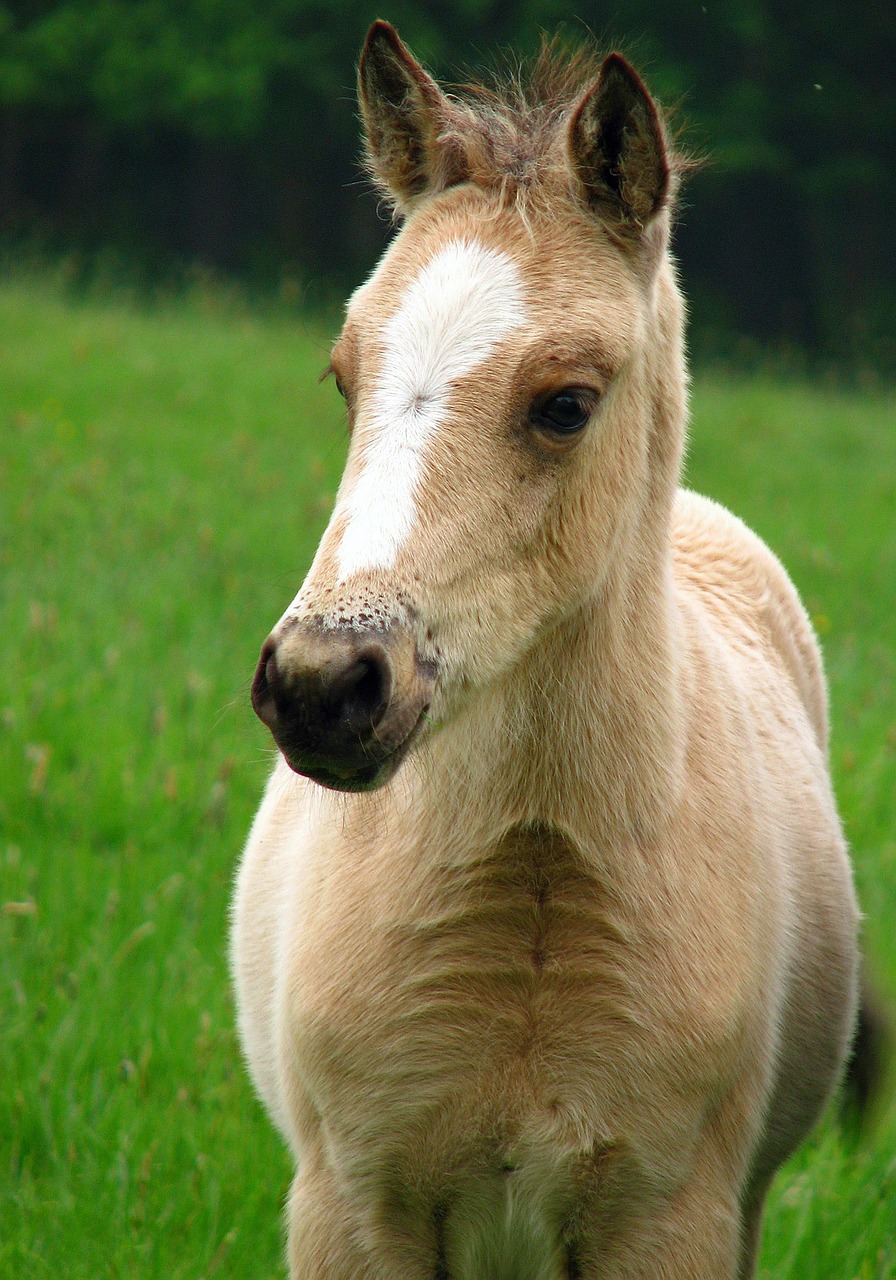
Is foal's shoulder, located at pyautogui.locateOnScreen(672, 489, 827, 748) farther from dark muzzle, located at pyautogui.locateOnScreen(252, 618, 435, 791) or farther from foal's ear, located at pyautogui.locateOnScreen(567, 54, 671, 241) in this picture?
dark muzzle, located at pyautogui.locateOnScreen(252, 618, 435, 791)

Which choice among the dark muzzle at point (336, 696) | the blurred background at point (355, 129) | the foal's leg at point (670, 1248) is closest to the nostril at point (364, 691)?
the dark muzzle at point (336, 696)

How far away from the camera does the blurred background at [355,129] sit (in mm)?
22969

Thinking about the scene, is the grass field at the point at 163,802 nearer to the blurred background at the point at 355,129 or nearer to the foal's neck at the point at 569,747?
the foal's neck at the point at 569,747

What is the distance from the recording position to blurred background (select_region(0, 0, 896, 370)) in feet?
75.4

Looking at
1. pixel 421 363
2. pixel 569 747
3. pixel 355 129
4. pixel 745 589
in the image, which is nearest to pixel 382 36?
pixel 421 363

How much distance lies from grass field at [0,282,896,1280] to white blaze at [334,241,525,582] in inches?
26.5

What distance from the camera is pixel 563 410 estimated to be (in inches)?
98.3

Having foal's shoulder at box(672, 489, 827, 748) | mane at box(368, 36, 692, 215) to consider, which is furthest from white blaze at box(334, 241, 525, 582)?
foal's shoulder at box(672, 489, 827, 748)

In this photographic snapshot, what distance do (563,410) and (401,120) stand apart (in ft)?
2.97

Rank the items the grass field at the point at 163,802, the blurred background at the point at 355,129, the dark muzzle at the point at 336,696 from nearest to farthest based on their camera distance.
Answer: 1. the dark muzzle at the point at 336,696
2. the grass field at the point at 163,802
3. the blurred background at the point at 355,129

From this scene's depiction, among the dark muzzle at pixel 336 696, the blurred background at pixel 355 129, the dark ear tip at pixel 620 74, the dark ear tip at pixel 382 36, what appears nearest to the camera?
the dark muzzle at pixel 336 696

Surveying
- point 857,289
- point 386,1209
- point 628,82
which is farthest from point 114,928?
point 857,289

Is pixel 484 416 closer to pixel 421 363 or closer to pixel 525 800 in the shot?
pixel 421 363

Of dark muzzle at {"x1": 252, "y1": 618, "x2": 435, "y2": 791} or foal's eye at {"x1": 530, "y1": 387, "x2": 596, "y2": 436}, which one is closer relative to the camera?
dark muzzle at {"x1": 252, "y1": 618, "x2": 435, "y2": 791}
